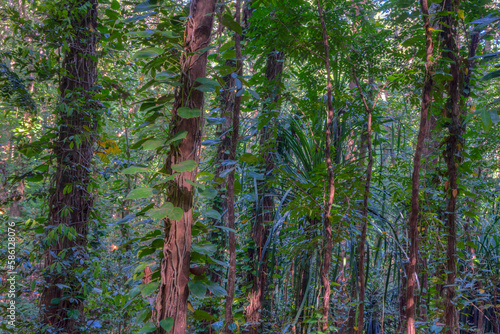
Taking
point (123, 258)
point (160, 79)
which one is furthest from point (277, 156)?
point (123, 258)

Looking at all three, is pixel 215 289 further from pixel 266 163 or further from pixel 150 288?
pixel 266 163

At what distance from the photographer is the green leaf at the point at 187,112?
775 millimetres

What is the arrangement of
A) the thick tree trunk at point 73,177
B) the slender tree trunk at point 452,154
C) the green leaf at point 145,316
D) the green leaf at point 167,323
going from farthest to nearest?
the thick tree trunk at point 73,177, the slender tree trunk at point 452,154, the green leaf at point 145,316, the green leaf at point 167,323

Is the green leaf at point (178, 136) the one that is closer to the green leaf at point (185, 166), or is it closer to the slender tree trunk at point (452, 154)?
the green leaf at point (185, 166)

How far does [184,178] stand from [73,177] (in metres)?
1.83

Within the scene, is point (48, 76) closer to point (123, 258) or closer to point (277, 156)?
point (277, 156)

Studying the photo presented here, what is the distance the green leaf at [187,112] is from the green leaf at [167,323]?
0.50 meters

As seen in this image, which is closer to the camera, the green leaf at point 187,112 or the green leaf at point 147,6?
the green leaf at point 187,112

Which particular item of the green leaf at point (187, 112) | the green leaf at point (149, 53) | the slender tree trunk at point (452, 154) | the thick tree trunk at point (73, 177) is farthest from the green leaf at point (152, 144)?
the thick tree trunk at point (73, 177)

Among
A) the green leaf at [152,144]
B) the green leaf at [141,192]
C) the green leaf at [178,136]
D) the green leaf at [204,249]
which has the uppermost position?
the green leaf at [178,136]

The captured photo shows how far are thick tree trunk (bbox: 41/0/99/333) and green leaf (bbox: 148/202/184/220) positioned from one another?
157 centimetres

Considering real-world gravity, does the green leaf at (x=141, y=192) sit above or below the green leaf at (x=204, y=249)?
above

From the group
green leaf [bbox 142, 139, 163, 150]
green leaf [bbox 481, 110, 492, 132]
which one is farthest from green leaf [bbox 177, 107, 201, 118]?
green leaf [bbox 481, 110, 492, 132]

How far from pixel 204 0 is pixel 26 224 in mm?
2039
